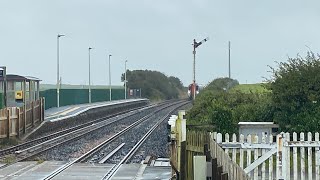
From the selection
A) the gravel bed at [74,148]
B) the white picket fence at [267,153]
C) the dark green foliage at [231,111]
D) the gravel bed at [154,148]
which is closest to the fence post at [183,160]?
the white picket fence at [267,153]

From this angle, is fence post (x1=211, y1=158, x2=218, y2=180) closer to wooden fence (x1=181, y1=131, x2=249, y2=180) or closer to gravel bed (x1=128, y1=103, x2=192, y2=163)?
wooden fence (x1=181, y1=131, x2=249, y2=180)

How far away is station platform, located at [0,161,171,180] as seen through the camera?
18562 mm

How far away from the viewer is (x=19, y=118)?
3450cm

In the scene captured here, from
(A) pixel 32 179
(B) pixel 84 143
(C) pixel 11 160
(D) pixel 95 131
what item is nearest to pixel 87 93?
(D) pixel 95 131

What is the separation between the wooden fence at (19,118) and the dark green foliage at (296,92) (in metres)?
14.9

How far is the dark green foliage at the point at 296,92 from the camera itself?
64.7 feet

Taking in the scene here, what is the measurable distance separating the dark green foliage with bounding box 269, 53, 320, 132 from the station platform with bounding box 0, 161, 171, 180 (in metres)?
3.71

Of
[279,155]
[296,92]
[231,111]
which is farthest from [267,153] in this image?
[231,111]

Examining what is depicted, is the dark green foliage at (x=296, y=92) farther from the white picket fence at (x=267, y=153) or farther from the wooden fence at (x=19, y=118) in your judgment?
the wooden fence at (x=19, y=118)

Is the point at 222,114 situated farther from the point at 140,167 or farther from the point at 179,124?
the point at 179,124

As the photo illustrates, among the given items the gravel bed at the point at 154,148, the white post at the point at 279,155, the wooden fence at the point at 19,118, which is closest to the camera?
the white post at the point at 279,155

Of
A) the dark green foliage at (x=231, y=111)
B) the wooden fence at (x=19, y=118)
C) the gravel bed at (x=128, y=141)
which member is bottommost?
the gravel bed at (x=128, y=141)

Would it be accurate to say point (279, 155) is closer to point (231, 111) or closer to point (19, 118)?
point (231, 111)

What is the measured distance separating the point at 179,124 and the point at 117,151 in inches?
518
